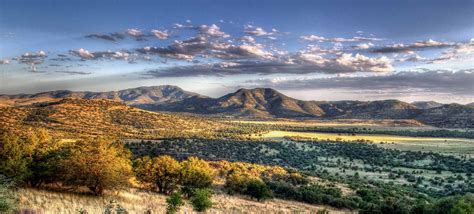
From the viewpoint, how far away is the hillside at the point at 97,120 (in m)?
109

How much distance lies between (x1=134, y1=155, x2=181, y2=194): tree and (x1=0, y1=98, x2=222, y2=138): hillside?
67.4 metres

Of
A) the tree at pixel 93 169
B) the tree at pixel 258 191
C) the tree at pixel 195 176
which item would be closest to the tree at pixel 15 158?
the tree at pixel 93 169

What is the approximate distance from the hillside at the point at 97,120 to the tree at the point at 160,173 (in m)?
67.4

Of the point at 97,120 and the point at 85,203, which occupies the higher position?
the point at 85,203

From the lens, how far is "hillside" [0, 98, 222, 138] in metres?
109

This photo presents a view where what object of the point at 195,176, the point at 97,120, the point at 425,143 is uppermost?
the point at 195,176

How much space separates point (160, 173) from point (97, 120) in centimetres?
10216

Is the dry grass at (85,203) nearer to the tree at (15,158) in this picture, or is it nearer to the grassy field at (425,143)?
the tree at (15,158)

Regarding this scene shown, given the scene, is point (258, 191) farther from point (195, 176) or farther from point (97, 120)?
point (97, 120)

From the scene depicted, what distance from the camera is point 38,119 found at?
114 meters

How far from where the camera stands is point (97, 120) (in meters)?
132

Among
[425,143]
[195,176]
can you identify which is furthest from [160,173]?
[425,143]

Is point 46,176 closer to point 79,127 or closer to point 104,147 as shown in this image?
point 104,147

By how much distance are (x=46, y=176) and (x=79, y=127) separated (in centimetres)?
9616
